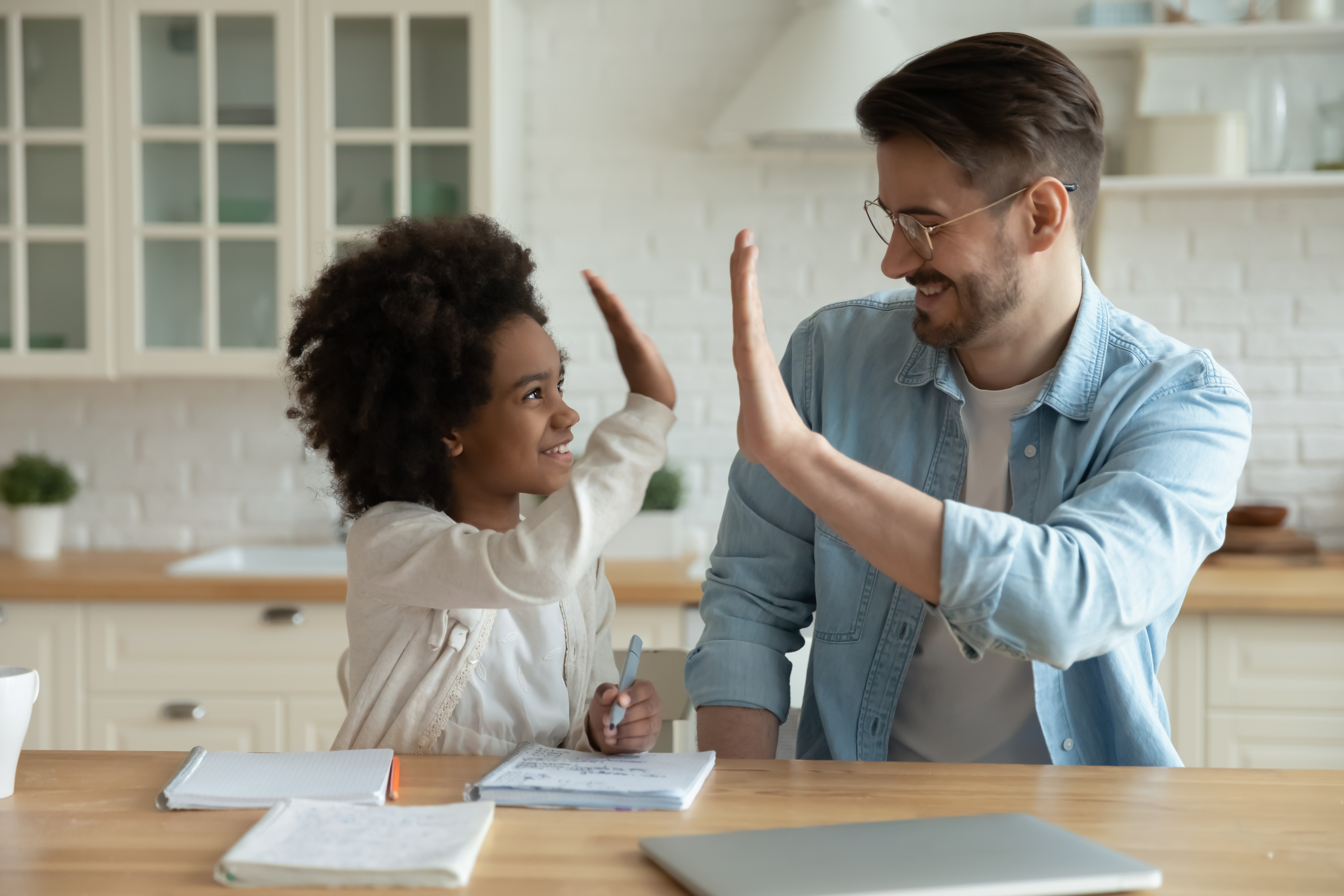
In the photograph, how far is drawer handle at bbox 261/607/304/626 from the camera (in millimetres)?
2555

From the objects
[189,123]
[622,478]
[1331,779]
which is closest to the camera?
[1331,779]

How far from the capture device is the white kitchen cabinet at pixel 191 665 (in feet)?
8.45

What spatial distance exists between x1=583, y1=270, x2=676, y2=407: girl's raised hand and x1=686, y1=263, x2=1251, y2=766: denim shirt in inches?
13.4

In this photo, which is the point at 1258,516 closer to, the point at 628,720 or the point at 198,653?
the point at 628,720

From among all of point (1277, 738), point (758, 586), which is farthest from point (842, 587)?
point (1277, 738)

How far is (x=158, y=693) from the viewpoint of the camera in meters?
2.60

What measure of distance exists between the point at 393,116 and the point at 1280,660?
234 centimetres

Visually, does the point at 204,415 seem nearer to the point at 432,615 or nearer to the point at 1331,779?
the point at 432,615

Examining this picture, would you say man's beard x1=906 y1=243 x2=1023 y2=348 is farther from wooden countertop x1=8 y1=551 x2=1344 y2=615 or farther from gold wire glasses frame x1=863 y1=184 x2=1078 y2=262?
wooden countertop x1=8 y1=551 x2=1344 y2=615

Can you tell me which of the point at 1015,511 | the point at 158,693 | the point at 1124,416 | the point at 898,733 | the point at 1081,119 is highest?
the point at 1081,119

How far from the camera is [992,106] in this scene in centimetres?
135

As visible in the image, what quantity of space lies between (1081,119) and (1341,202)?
1.96m

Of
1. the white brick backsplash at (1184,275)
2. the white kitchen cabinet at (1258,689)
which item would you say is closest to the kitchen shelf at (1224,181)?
the white brick backsplash at (1184,275)

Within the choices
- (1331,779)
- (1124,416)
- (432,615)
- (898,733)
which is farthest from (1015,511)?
(432,615)
